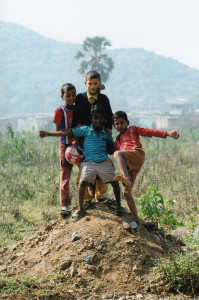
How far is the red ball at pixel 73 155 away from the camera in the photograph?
163 inches

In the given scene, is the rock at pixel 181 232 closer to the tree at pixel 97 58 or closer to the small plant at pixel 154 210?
the small plant at pixel 154 210

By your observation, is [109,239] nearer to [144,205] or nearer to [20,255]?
[20,255]

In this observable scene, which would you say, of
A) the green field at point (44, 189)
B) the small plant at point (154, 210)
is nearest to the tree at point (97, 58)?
the green field at point (44, 189)

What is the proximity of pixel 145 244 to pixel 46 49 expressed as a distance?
15494 centimetres

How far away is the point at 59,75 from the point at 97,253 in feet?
401

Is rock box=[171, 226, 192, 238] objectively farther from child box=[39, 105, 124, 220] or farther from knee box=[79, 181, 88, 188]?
knee box=[79, 181, 88, 188]

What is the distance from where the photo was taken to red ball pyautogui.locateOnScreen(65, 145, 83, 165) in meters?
4.13

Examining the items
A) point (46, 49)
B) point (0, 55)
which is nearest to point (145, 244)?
point (0, 55)

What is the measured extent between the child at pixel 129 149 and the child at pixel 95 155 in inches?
6.7

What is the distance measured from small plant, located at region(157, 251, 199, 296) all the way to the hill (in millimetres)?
81483

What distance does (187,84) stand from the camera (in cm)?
13962

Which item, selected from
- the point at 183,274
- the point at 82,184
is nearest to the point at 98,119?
the point at 82,184

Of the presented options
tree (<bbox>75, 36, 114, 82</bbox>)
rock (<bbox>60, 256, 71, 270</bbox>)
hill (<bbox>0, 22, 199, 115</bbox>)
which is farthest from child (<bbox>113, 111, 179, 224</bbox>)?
hill (<bbox>0, 22, 199, 115</bbox>)

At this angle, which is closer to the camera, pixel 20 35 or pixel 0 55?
pixel 0 55
